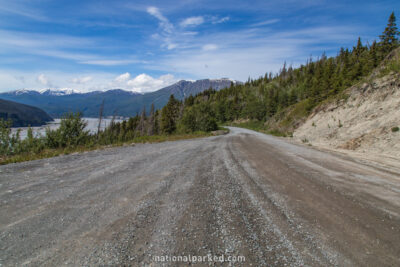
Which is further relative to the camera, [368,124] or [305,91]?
[305,91]

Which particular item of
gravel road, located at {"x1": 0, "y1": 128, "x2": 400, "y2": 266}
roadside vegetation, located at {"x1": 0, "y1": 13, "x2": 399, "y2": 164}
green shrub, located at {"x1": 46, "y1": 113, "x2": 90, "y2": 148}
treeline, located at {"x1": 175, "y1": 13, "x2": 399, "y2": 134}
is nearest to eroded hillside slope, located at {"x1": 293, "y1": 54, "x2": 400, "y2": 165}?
roadside vegetation, located at {"x1": 0, "y1": 13, "x2": 399, "y2": 164}

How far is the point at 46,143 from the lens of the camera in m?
13.2

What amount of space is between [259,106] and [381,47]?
43.8 metres

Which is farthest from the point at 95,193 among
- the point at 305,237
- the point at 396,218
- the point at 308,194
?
the point at 396,218

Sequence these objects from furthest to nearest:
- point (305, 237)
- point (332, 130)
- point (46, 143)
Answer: point (332, 130), point (46, 143), point (305, 237)

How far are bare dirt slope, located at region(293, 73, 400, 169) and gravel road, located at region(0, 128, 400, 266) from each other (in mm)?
5904

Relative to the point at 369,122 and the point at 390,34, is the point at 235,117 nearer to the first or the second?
the point at 390,34

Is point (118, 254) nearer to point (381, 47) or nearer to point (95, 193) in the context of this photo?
point (95, 193)

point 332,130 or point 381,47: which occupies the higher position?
point 381,47

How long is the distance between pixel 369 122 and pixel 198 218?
17.6m

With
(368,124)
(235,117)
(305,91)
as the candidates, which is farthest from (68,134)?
(235,117)

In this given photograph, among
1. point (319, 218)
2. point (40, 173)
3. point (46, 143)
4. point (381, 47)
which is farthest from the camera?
point (381, 47)

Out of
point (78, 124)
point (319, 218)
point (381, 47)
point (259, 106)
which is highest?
point (381, 47)

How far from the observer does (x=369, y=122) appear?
14.3m
